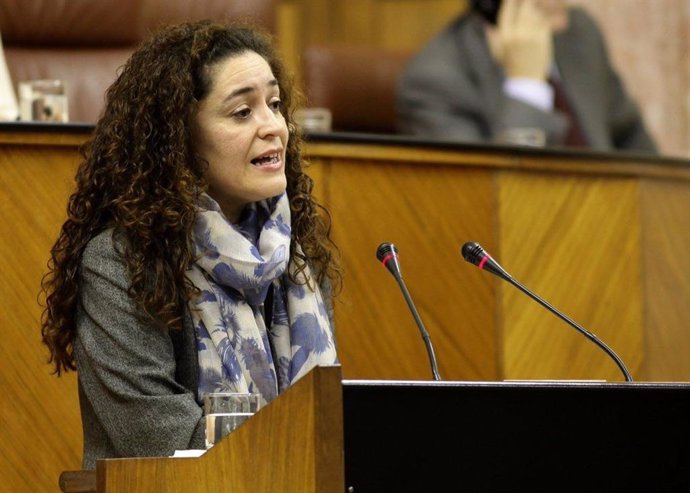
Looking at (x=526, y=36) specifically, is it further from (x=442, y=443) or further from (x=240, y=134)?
(x=442, y=443)

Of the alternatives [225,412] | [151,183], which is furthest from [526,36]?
[225,412]

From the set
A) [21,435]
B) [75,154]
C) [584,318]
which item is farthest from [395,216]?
[21,435]

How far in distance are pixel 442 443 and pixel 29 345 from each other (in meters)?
1.25

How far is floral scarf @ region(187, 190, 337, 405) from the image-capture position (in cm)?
214

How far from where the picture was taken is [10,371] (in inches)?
106

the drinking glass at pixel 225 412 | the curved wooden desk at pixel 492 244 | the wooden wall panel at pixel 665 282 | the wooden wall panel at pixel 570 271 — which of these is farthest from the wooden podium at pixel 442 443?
the wooden wall panel at pixel 665 282

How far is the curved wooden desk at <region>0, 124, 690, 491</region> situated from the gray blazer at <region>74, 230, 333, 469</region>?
0.67 metres

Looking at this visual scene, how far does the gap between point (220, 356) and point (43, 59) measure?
198 cm

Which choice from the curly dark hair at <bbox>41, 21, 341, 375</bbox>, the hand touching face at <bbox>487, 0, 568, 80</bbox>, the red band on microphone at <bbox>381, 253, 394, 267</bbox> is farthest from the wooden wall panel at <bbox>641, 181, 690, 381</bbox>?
the red band on microphone at <bbox>381, 253, 394, 267</bbox>

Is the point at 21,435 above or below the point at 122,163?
below

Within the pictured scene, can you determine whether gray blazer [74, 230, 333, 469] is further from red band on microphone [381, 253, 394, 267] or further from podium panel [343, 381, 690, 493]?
podium panel [343, 381, 690, 493]

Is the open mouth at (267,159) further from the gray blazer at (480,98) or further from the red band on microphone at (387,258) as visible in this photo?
the gray blazer at (480,98)

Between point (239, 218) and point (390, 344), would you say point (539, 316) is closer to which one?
point (390, 344)

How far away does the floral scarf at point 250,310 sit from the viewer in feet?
7.02
